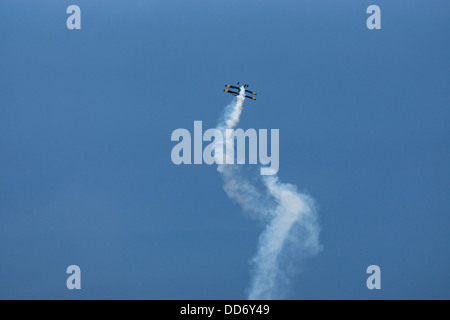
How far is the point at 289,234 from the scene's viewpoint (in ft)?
342

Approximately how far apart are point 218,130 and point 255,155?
5.66m
